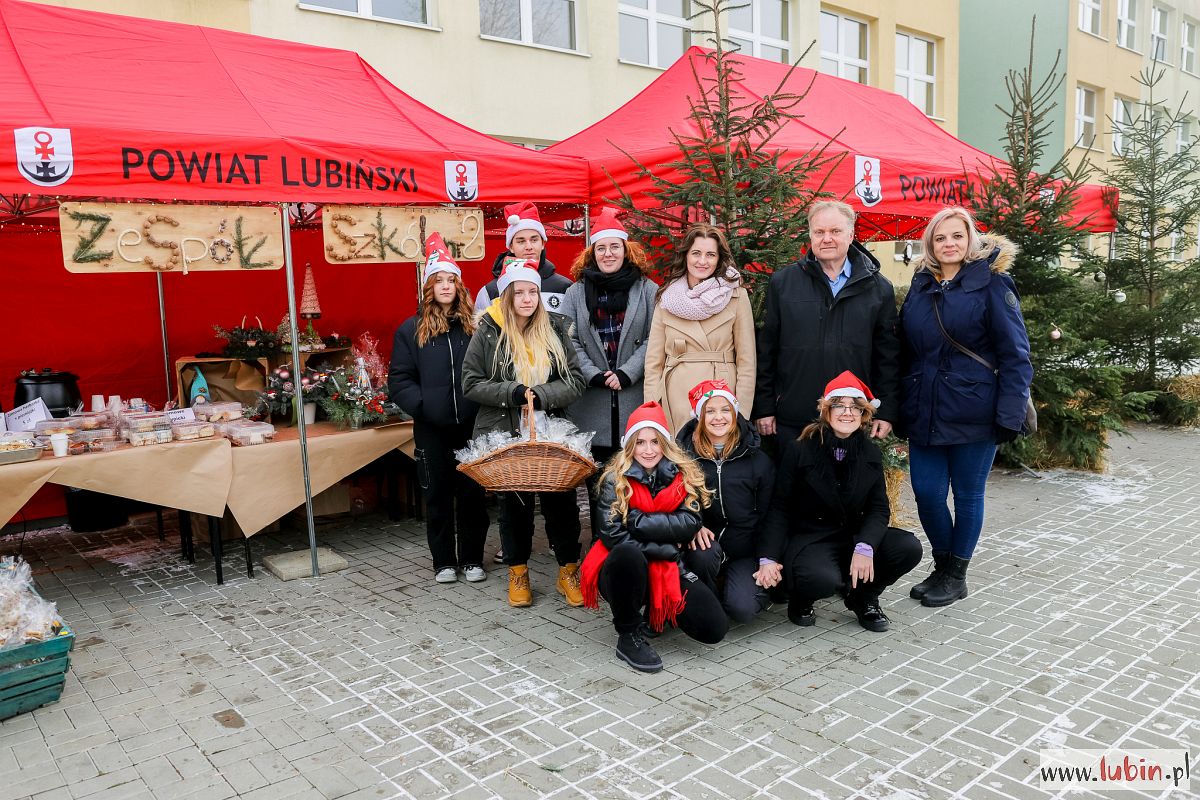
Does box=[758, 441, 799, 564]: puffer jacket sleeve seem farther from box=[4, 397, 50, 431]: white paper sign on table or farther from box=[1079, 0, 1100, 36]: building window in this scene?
box=[1079, 0, 1100, 36]: building window

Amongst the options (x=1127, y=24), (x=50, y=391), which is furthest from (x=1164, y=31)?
(x=50, y=391)

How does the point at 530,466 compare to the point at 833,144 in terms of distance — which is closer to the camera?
the point at 530,466

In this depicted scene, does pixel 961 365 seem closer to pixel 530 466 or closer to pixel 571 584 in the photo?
pixel 530 466

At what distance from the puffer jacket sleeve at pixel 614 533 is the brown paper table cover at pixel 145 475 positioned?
2.58m

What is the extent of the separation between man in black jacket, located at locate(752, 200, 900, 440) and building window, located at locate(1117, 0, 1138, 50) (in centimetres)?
2529

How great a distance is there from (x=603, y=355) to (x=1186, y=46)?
3214cm

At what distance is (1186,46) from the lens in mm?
28547

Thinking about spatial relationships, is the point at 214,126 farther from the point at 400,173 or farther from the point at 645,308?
the point at 645,308

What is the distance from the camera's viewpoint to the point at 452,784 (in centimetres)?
319

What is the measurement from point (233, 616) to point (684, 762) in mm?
2943

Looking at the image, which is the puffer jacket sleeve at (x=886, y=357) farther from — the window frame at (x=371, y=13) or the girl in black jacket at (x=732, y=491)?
the window frame at (x=371, y=13)

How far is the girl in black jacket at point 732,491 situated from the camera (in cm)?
439

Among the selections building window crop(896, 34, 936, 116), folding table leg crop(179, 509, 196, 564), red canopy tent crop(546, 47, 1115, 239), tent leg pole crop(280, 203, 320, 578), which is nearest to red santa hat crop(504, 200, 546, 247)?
red canopy tent crop(546, 47, 1115, 239)

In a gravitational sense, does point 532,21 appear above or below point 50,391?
above
